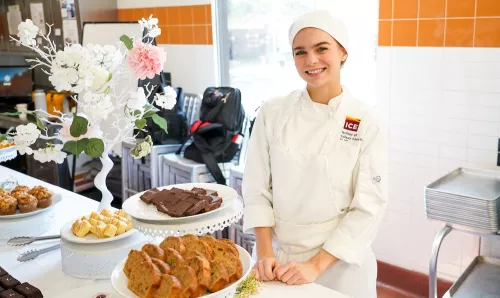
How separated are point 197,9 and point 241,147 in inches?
52.9

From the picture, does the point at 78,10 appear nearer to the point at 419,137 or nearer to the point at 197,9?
the point at 197,9

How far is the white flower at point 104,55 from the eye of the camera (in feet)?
5.57

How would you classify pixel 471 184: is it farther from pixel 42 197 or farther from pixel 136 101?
pixel 42 197

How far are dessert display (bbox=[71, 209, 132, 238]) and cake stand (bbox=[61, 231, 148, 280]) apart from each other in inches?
1.2

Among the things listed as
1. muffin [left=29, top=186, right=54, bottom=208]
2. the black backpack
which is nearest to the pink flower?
muffin [left=29, top=186, right=54, bottom=208]

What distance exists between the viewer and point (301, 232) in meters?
1.76

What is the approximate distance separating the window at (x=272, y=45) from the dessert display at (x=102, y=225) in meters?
1.95

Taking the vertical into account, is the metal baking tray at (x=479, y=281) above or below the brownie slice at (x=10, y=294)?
below

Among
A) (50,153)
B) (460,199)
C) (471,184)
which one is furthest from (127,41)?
(471,184)

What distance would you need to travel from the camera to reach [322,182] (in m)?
1.71

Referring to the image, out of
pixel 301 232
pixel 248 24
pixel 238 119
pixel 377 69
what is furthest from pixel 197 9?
pixel 301 232

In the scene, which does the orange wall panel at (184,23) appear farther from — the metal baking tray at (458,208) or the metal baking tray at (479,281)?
the metal baking tray at (479,281)

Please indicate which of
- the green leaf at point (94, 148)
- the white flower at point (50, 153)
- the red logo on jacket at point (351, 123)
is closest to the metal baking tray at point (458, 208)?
the red logo on jacket at point (351, 123)

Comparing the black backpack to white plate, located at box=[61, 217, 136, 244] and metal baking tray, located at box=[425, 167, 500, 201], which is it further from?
white plate, located at box=[61, 217, 136, 244]
